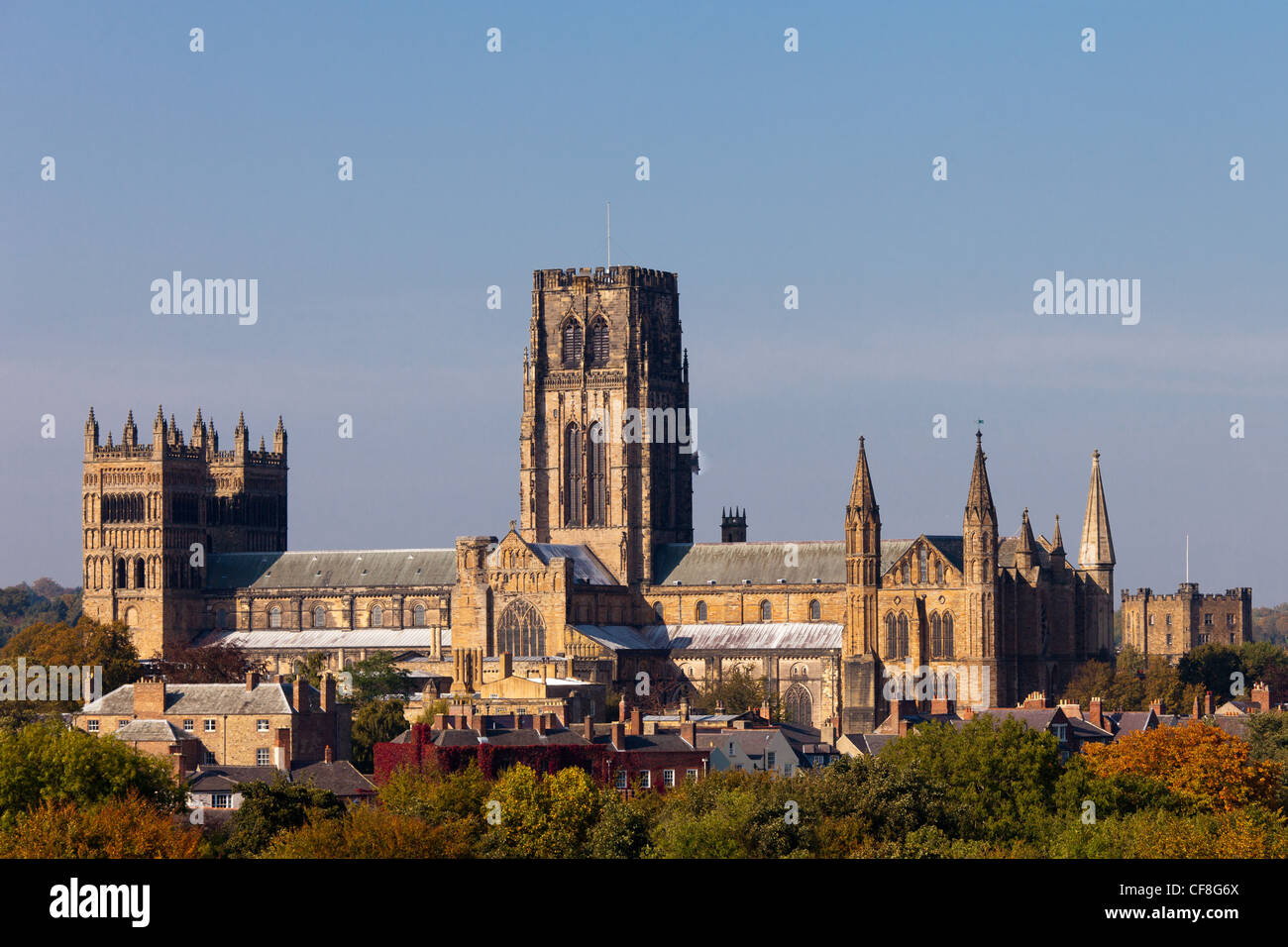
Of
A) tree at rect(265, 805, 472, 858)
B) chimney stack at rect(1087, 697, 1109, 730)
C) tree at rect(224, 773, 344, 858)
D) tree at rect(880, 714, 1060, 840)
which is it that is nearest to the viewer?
tree at rect(265, 805, 472, 858)

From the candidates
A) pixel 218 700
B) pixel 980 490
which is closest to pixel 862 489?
pixel 980 490

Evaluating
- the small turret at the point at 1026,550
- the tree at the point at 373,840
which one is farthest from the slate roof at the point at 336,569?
the tree at the point at 373,840

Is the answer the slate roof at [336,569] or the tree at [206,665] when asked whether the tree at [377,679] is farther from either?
the slate roof at [336,569]

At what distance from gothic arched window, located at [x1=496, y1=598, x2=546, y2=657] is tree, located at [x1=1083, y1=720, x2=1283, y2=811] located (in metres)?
64.4

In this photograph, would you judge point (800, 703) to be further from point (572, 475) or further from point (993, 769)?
point (993, 769)

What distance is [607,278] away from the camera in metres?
169

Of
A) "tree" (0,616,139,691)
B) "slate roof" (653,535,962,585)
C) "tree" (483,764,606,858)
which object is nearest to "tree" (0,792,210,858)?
"tree" (483,764,606,858)

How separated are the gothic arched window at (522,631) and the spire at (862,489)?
67.2 feet

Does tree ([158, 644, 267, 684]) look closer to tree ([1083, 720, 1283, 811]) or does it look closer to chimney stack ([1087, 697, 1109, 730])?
chimney stack ([1087, 697, 1109, 730])

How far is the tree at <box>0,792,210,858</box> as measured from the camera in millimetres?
62469

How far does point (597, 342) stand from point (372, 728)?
56470mm

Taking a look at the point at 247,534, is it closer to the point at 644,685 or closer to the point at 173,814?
the point at 644,685

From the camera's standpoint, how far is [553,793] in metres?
77.6
